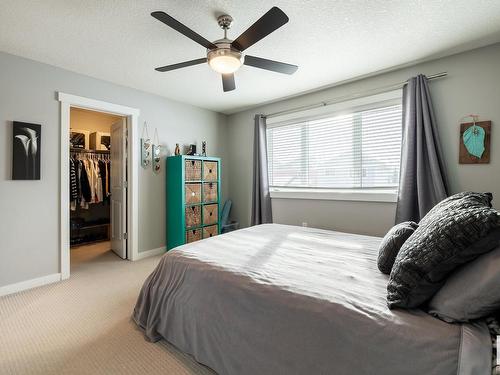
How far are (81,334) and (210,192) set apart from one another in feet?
8.36

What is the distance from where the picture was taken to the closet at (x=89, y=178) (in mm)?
4153

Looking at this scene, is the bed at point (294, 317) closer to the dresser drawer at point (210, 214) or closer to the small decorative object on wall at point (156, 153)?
the dresser drawer at point (210, 214)

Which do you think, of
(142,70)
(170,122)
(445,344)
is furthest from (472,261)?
(170,122)

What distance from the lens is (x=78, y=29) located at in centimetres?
213

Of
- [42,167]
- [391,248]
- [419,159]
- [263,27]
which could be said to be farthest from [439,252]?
[42,167]

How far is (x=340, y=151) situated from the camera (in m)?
3.49

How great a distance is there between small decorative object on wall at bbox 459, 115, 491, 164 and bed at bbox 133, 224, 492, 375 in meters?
1.40

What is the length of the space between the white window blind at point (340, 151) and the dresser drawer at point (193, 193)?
1.22 m

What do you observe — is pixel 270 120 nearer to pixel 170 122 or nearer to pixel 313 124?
pixel 313 124

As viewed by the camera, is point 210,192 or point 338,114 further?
point 210,192

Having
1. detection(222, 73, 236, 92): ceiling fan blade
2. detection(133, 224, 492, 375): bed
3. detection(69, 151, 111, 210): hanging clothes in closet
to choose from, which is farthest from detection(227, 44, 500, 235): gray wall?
detection(69, 151, 111, 210): hanging clothes in closet

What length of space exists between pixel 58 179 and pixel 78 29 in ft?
5.42

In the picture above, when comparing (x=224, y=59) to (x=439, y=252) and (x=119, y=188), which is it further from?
(x=119, y=188)

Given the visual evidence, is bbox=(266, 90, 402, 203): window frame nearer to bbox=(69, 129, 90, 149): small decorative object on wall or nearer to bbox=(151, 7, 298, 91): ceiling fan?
bbox=(151, 7, 298, 91): ceiling fan
